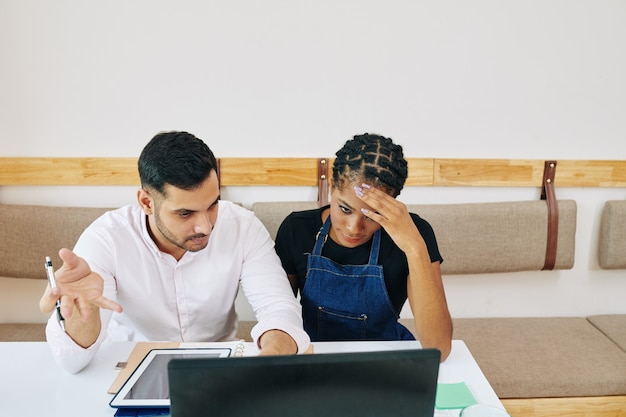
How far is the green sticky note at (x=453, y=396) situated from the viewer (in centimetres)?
110

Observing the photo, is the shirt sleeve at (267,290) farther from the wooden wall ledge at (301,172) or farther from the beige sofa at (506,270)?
the wooden wall ledge at (301,172)

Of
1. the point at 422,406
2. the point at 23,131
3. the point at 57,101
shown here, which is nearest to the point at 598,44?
the point at 422,406

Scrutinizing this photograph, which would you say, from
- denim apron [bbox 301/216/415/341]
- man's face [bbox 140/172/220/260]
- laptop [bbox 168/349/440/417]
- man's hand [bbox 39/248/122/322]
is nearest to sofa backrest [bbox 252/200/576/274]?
denim apron [bbox 301/216/415/341]

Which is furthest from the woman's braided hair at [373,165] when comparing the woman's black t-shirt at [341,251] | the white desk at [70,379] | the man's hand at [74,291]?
the man's hand at [74,291]

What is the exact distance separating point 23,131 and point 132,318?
1.28 metres

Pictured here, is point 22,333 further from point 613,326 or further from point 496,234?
point 613,326

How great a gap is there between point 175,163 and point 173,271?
0.39 metres

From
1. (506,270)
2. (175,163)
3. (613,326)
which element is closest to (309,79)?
(175,163)

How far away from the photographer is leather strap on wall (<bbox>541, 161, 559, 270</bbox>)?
2.40 metres

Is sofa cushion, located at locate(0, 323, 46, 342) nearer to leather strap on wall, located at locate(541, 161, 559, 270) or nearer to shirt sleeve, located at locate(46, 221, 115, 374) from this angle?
shirt sleeve, located at locate(46, 221, 115, 374)

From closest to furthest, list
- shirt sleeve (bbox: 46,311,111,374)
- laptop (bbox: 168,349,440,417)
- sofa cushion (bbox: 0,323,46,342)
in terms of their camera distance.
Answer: laptop (bbox: 168,349,440,417)
shirt sleeve (bbox: 46,311,111,374)
sofa cushion (bbox: 0,323,46,342)

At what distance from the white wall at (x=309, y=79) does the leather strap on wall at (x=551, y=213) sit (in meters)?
0.07

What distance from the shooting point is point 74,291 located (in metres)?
1.18

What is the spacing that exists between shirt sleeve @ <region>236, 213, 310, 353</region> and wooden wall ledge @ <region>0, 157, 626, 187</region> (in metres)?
0.74
